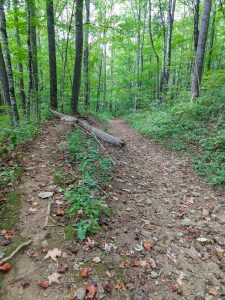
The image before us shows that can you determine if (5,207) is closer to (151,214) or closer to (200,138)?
(151,214)

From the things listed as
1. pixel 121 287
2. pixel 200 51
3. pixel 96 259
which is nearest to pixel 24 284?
pixel 96 259

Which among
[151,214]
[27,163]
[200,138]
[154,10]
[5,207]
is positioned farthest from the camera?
[154,10]

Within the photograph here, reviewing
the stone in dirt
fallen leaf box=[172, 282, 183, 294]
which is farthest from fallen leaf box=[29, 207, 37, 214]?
fallen leaf box=[172, 282, 183, 294]

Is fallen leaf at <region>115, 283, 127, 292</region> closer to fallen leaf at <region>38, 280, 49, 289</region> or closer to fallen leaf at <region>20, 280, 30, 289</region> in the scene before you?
fallen leaf at <region>38, 280, 49, 289</region>

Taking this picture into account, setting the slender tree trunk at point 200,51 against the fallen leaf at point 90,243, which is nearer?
the fallen leaf at point 90,243

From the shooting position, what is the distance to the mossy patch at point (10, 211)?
3045 mm

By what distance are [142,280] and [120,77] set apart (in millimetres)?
26730

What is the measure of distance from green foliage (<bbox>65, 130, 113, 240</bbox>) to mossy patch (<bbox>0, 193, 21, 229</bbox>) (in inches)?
31.9

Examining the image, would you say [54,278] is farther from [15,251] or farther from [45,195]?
[45,195]

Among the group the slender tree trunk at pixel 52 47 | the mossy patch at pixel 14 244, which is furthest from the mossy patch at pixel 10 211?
the slender tree trunk at pixel 52 47

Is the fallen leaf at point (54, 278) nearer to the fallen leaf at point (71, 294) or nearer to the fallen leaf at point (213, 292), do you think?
the fallen leaf at point (71, 294)

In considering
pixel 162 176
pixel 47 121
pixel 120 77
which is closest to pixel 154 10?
pixel 120 77

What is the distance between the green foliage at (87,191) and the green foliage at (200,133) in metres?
2.92

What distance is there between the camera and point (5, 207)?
3346 mm
